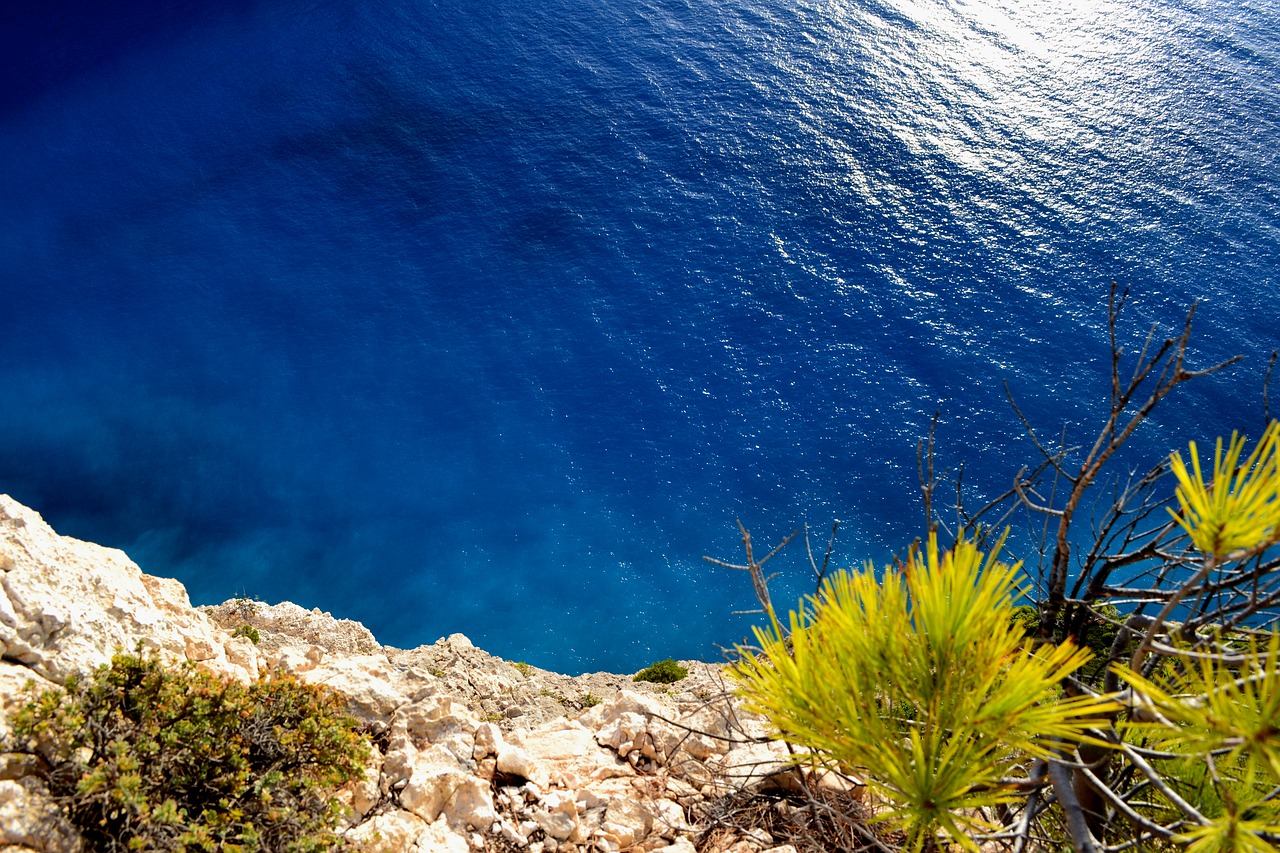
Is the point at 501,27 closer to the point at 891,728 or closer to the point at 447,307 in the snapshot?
the point at 447,307

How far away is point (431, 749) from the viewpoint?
16.8 ft

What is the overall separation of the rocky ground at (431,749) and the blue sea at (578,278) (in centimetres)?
727

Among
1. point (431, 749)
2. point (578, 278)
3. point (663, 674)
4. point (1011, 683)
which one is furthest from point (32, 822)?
point (578, 278)

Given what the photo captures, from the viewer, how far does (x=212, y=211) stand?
2006 cm

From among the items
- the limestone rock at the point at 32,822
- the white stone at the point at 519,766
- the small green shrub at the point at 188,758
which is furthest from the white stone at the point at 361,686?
the limestone rock at the point at 32,822

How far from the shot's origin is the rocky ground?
14.5 feet

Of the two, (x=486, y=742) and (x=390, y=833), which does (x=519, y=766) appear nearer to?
(x=486, y=742)

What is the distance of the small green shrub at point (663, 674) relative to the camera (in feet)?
35.2

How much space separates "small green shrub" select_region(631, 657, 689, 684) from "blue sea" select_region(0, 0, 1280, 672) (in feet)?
6.77

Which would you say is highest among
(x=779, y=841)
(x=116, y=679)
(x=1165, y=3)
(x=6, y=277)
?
(x=1165, y=3)

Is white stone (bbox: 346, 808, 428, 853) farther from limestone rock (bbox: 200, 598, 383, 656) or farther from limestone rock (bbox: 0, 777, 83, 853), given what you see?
limestone rock (bbox: 200, 598, 383, 656)

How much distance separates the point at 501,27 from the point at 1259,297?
23170 mm

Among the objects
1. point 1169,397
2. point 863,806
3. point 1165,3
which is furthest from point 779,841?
point 1165,3

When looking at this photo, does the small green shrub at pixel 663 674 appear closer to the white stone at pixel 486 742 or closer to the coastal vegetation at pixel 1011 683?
the white stone at pixel 486 742
